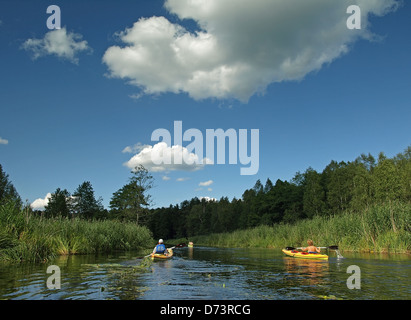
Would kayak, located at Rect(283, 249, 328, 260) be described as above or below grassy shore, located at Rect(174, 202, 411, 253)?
below

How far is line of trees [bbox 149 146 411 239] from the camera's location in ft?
165

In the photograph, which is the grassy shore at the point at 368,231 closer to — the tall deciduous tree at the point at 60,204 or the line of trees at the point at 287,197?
the line of trees at the point at 287,197

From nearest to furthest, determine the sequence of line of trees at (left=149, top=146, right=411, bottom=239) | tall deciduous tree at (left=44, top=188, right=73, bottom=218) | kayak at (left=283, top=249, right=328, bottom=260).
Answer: kayak at (left=283, top=249, right=328, bottom=260) → line of trees at (left=149, top=146, right=411, bottom=239) → tall deciduous tree at (left=44, top=188, right=73, bottom=218)

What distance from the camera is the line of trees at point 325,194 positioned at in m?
50.2

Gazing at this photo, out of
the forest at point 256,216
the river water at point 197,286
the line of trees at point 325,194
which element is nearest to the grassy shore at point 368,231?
the forest at point 256,216

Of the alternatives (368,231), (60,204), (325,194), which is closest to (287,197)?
(325,194)

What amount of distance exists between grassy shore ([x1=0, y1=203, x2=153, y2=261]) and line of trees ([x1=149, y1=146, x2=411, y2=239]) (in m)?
24.5

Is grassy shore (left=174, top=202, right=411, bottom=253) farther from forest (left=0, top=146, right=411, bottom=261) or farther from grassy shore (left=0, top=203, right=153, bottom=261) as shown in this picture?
grassy shore (left=0, top=203, right=153, bottom=261)

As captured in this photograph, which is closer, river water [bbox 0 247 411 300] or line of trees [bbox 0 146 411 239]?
river water [bbox 0 247 411 300]

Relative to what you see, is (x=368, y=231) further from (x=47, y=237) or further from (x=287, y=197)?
(x=287, y=197)

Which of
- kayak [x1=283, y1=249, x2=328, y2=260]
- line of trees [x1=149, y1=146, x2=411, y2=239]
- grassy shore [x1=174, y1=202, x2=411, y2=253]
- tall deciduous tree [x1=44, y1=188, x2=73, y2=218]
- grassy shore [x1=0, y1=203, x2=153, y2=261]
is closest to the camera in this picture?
grassy shore [x1=0, y1=203, x2=153, y2=261]

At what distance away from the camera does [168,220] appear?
140000 millimetres

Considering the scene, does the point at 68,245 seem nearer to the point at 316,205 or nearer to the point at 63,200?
the point at 316,205

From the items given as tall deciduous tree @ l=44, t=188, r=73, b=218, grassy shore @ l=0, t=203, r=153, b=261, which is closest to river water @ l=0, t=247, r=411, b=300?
grassy shore @ l=0, t=203, r=153, b=261
